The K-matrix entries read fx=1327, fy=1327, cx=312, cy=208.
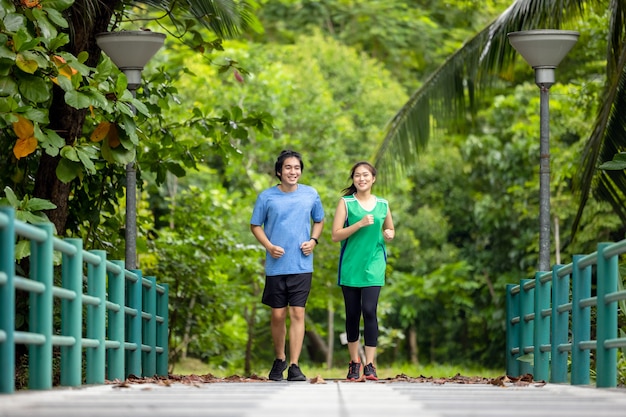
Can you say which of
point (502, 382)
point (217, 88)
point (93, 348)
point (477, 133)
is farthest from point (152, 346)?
point (477, 133)

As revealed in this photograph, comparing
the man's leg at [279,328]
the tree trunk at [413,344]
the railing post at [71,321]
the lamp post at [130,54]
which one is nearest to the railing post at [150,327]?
the lamp post at [130,54]

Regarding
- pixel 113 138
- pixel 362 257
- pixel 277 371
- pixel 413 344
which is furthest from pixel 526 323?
pixel 413 344

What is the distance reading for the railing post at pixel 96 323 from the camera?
29.9 feet

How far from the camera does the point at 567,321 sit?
10.2 meters

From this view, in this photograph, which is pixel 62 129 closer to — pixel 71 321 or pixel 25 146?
pixel 25 146

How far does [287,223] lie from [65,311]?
3.06 meters

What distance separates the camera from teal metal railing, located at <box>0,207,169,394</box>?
6883 millimetres

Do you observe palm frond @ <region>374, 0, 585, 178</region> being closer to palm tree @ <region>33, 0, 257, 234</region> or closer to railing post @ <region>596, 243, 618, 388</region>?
palm tree @ <region>33, 0, 257, 234</region>

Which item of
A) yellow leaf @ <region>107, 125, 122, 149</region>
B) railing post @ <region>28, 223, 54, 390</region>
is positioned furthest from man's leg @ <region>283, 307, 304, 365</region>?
railing post @ <region>28, 223, 54, 390</region>

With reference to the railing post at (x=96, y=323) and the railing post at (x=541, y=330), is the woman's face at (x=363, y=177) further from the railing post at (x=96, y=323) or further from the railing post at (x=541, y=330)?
the railing post at (x=96, y=323)

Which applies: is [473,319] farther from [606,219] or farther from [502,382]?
[502,382]

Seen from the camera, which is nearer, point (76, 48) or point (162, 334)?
point (76, 48)

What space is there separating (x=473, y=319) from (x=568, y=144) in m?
8.28

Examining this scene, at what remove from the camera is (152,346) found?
39.6ft
